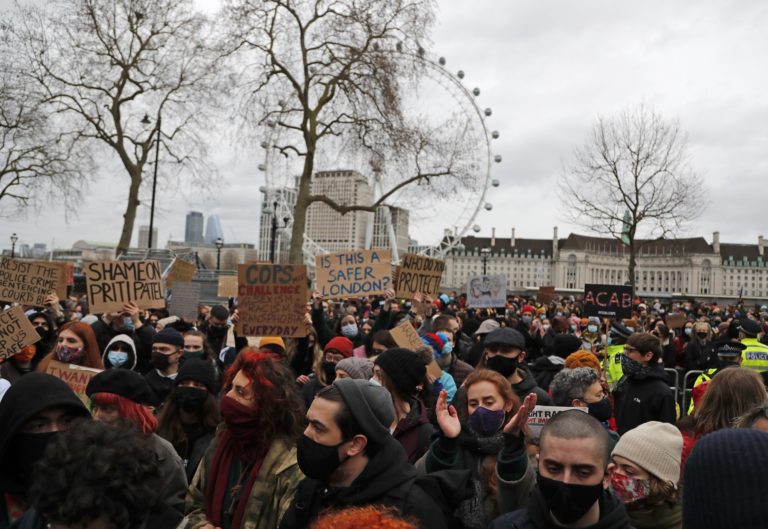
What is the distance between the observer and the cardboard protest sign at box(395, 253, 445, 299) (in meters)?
9.44

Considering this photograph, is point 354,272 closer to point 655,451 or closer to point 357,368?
point 357,368

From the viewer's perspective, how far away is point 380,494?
243cm

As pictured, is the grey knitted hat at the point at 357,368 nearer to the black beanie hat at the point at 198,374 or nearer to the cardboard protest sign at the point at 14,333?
the black beanie hat at the point at 198,374

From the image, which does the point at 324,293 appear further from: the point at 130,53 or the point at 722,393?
the point at 130,53

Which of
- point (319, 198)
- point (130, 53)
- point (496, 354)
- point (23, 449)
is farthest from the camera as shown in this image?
point (130, 53)

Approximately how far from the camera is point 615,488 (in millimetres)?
2814

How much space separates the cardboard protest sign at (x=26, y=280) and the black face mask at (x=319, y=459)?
652cm

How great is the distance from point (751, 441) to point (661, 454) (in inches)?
54.9

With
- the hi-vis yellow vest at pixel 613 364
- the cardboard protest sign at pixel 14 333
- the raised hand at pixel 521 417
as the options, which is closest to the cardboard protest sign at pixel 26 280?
the cardboard protest sign at pixel 14 333

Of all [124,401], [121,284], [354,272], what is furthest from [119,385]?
[354,272]

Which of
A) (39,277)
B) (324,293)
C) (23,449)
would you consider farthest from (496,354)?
(39,277)

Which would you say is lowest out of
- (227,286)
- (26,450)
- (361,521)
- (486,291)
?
(26,450)

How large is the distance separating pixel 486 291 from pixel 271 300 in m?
7.27

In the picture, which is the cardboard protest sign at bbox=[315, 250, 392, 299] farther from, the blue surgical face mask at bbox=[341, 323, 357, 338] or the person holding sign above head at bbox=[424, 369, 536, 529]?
the person holding sign above head at bbox=[424, 369, 536, 529]
